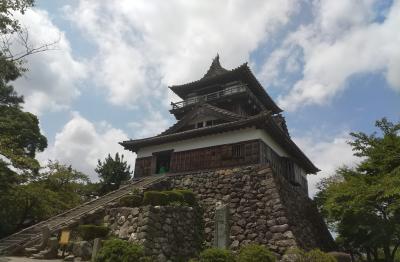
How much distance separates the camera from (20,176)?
21.2 m

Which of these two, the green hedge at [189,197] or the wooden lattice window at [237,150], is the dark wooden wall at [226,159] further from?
the green hedge at [189,197]

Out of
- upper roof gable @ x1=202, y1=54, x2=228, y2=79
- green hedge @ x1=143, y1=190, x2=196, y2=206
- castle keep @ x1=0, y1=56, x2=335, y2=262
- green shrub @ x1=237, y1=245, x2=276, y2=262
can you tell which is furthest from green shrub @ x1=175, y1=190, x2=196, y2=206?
upper roof gable @ x1=202, y1=54, x2=228, y2=79

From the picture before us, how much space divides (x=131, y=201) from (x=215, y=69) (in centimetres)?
1780

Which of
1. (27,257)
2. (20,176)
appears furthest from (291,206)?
(20,176)

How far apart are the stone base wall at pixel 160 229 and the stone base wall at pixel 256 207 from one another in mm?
1163

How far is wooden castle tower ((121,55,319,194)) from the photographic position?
786 inches

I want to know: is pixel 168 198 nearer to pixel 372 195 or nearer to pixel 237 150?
pixel 237 150

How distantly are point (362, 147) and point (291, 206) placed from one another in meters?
5.14

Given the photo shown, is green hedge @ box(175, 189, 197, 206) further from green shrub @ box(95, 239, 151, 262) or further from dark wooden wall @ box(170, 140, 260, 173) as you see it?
green shrub @ box(95, 239, 151, 262)

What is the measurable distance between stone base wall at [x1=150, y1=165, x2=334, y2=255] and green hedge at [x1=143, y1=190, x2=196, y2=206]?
107 centimetres

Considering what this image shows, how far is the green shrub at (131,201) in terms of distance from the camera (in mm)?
17062

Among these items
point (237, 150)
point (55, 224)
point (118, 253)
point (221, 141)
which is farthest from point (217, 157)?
point (118, 253)

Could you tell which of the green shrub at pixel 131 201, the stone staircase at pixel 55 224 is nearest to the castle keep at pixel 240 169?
the stone staircase at pixel 55 224

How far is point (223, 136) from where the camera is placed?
21.0 metres
